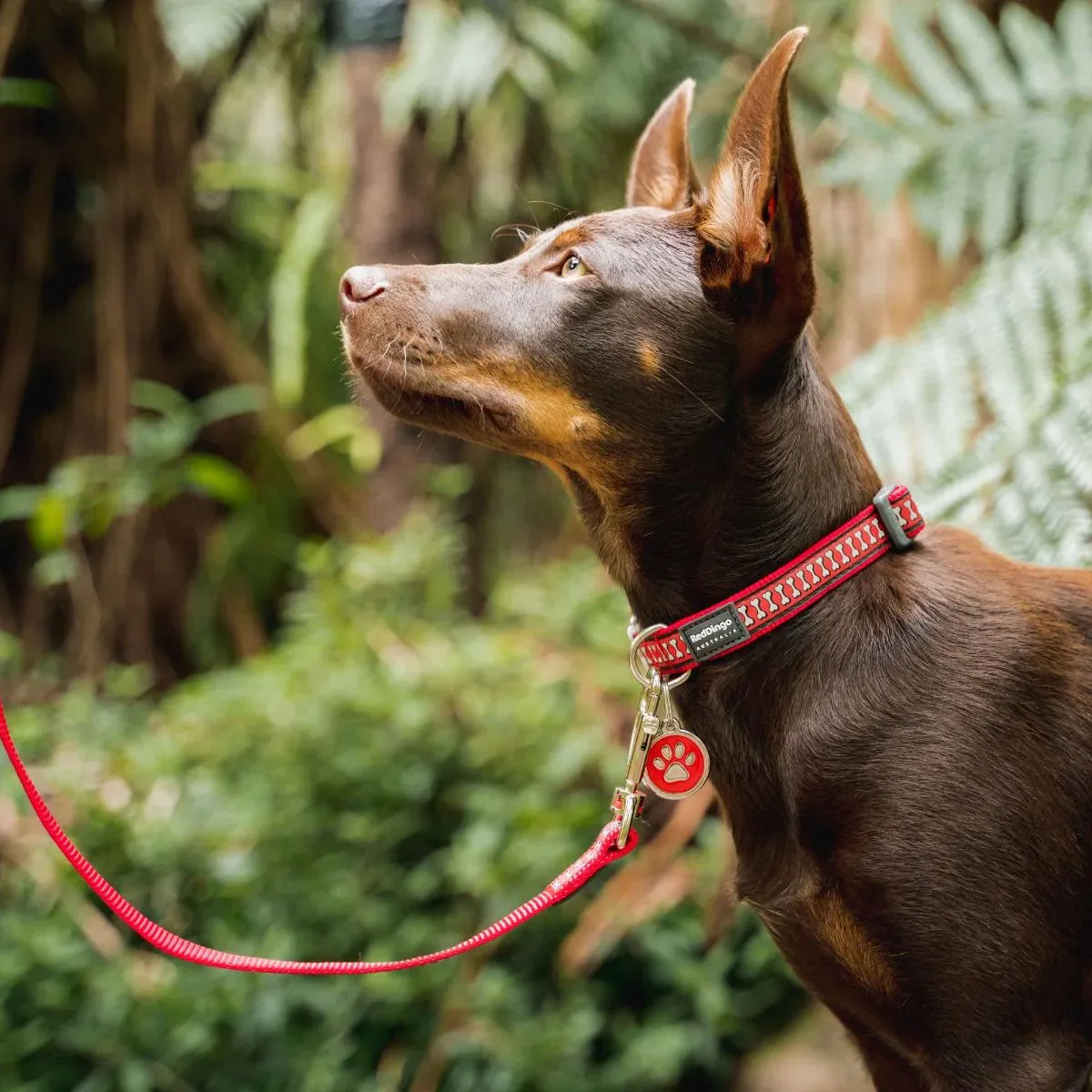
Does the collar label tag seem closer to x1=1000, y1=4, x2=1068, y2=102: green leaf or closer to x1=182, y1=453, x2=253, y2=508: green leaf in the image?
x1=1000, y1=4, x2=1068, y2=102: green leaf

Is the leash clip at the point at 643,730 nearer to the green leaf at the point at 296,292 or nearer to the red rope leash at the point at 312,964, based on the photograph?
the red rope leash at the point at 312,964

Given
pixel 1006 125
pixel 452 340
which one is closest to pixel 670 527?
pixel 452 340

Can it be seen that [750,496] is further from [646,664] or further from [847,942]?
[847,942]

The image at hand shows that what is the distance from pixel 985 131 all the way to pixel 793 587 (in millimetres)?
2113

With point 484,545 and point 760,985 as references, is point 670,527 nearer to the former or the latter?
point 760,985

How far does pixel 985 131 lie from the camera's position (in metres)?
3.20

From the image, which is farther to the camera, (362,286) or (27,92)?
(27,92)

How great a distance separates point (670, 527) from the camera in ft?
5.80

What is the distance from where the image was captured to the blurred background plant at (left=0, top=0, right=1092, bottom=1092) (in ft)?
9.14

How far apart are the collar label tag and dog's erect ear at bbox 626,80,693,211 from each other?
773mm

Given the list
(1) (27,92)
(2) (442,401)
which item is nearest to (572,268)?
(2) (442,401)

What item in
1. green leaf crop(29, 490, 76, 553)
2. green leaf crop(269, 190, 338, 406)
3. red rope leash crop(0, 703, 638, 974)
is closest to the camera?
red rope leash crop(0, 703, 638, 974)

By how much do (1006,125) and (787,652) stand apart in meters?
2.16

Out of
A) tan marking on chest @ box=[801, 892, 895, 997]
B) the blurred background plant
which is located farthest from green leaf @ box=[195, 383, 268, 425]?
tan marking on chest @ box=[801, 892, 895, 997]
